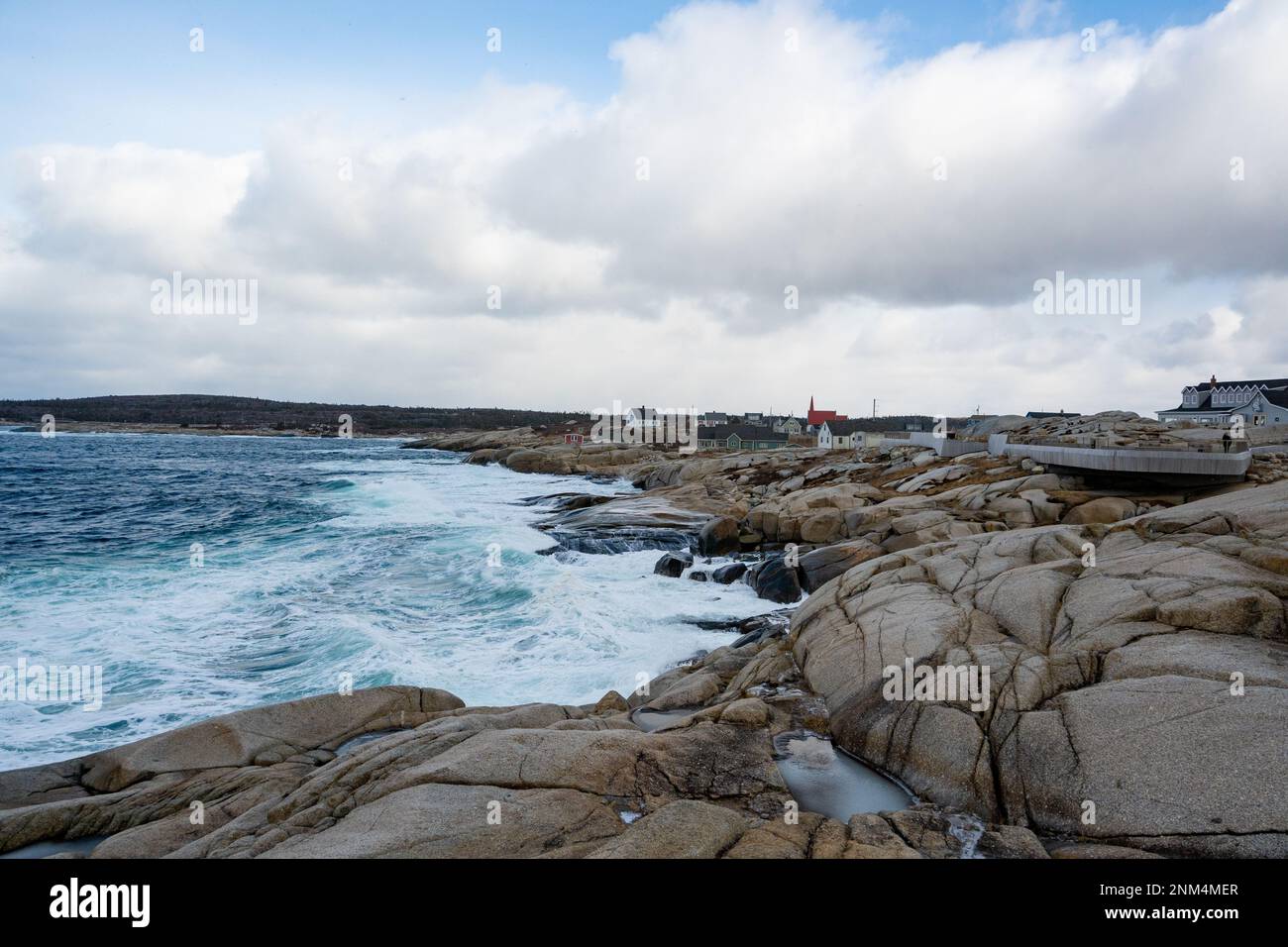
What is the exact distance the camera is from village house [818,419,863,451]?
80.9 m

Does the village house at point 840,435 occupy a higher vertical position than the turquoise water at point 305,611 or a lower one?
higher

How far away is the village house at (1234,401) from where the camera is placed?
62612mm

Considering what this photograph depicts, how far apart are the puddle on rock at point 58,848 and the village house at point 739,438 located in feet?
281

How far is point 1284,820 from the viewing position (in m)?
5.46

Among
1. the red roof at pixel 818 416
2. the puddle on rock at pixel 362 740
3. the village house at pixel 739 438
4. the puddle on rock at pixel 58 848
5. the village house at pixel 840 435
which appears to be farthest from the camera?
the red roof at pixel 818 416

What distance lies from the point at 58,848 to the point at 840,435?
101 meters

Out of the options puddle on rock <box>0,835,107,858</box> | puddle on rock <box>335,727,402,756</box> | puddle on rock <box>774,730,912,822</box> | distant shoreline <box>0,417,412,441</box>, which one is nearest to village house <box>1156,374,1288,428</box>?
puddle on rock <box>774,730,912,822</box>

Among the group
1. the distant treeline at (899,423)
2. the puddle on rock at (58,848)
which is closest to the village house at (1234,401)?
the distant treeline at (899,423)

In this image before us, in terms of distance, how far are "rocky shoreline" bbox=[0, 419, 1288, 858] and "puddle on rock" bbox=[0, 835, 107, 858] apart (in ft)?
0.23

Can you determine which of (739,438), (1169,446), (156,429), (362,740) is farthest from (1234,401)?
(156,429)

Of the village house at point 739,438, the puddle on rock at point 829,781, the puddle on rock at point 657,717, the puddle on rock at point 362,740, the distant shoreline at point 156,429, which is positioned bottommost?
the puddle on rock at point 362,740

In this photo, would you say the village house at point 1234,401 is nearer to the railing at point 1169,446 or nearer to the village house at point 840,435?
the village house at point 840,435

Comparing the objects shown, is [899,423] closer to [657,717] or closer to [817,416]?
[817,416]
